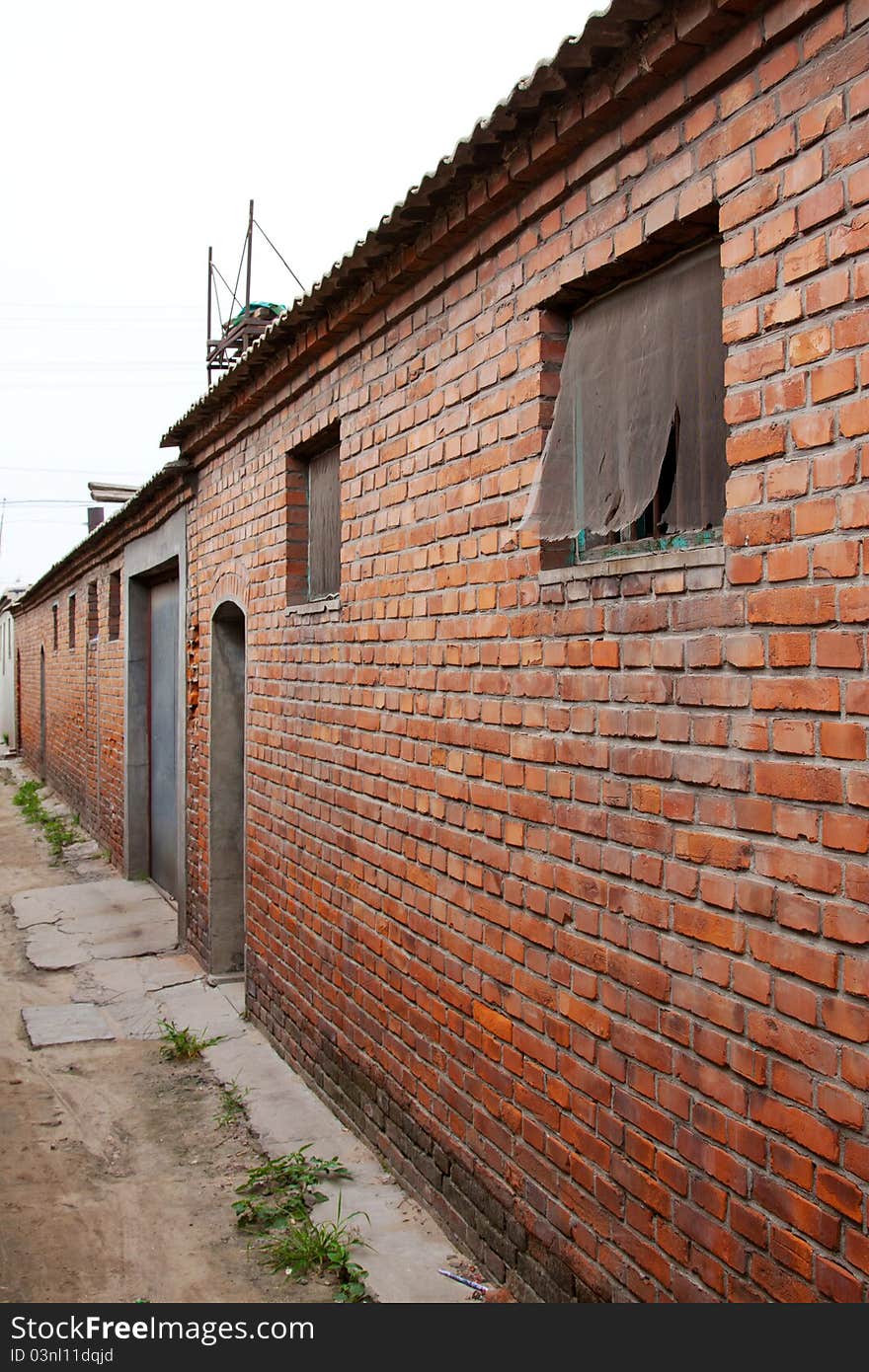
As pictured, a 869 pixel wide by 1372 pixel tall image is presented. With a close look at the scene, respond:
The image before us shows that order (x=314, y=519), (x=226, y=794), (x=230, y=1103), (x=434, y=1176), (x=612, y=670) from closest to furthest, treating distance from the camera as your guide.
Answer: (x=612, y=670) → (x=434, y=1176) → (x=230, y=1103) → (x=314, y=519) → (x=226, y=794)

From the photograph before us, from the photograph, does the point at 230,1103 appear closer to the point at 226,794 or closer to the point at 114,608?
the point at 226,794

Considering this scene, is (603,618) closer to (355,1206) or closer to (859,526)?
(859,526)

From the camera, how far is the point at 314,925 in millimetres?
5414

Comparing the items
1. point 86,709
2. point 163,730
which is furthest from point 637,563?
point 86,709

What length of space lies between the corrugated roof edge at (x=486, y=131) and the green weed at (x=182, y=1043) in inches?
148

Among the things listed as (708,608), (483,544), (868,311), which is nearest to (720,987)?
(708,608)

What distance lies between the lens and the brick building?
2.25 meters

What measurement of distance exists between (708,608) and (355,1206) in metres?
2.91

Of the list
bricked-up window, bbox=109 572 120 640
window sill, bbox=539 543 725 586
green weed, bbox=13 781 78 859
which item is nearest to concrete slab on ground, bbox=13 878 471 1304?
window sill, bbox=539 543 725 586

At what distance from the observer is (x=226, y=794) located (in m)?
7.35

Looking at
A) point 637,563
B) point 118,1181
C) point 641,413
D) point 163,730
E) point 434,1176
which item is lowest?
point 118,1181

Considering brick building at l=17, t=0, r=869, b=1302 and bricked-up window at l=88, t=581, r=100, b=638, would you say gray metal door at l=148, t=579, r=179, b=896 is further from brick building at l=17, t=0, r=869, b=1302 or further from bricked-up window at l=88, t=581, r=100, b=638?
brick building at l=17, t=0, r=869, b=1302

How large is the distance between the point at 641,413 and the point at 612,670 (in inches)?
29.0

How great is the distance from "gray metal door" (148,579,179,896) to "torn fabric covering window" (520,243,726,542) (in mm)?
6752
